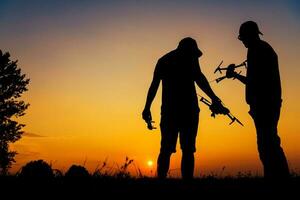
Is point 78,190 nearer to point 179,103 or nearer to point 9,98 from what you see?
point 179,103

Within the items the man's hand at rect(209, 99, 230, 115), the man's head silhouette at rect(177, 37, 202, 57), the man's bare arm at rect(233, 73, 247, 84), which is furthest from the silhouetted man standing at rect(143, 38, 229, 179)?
the man's bare arm at rect(233, 73, 247, 84)

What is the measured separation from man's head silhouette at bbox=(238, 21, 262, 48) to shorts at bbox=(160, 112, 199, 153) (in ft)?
5.62

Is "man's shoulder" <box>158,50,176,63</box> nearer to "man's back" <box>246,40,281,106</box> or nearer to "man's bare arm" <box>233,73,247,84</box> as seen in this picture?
"man's bare arm" <box>233,73,247,84</box>

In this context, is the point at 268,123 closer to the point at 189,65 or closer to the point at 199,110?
the point at 199,110

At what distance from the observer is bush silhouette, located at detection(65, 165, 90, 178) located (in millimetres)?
5586

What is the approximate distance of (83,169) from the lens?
5.70m

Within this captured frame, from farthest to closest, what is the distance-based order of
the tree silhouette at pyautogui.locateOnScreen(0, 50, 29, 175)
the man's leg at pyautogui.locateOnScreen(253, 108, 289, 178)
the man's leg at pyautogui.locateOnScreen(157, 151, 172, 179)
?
the tree silhouette at pyautogui.locateOnScreen(0, 50, 29, 175) → the man's leg at pyautogui.locateOnScreen(157, 151, 172, 179) → the man's leg at pyautogui.locateOnScreen(253, 108, 289, 178)

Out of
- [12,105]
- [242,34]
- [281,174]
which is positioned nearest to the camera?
[281,174]

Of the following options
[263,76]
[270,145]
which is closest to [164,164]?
[270,145]

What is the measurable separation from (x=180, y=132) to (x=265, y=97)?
1779mm

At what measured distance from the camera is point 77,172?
5633 millimetres

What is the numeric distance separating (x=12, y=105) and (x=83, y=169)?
30617 millimetres

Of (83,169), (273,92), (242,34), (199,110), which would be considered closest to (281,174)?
(273,92)

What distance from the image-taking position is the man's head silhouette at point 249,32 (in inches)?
301
